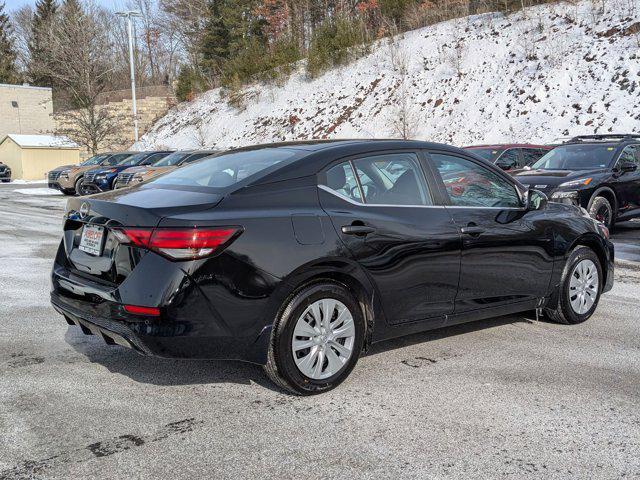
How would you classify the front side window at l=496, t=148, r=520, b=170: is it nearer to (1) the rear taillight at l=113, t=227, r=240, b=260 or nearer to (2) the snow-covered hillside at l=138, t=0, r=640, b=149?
(2) the snow-covered hillside at l=138, t=0, r=640, b=149

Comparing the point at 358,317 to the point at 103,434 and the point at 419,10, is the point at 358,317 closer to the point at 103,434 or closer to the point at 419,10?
the point at 103,434

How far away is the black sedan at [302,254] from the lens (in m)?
3.73

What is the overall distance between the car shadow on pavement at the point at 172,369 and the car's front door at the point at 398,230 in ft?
3.47

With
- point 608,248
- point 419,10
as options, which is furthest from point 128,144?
point 608,248

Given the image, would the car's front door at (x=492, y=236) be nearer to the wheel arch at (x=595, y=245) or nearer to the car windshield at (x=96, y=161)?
the wheel arch at (x=595, y=245)

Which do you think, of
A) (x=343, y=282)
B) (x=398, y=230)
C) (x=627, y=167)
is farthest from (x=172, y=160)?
(x=343, y=282)

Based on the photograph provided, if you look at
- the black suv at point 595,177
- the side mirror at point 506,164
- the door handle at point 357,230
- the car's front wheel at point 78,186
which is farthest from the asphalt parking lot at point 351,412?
the car's front wheel at point 78,186

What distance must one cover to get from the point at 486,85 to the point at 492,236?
25.6 m

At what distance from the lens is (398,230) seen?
174 inches

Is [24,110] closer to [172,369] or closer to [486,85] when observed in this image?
[486,85]

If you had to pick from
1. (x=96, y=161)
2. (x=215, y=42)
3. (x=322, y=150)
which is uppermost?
(x=215, y=42)

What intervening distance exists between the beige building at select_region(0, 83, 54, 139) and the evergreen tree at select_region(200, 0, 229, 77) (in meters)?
14.0

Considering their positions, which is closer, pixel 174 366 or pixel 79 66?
pixel 174 366

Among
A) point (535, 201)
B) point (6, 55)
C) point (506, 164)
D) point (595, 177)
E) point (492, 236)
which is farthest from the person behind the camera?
point (6, 55)
